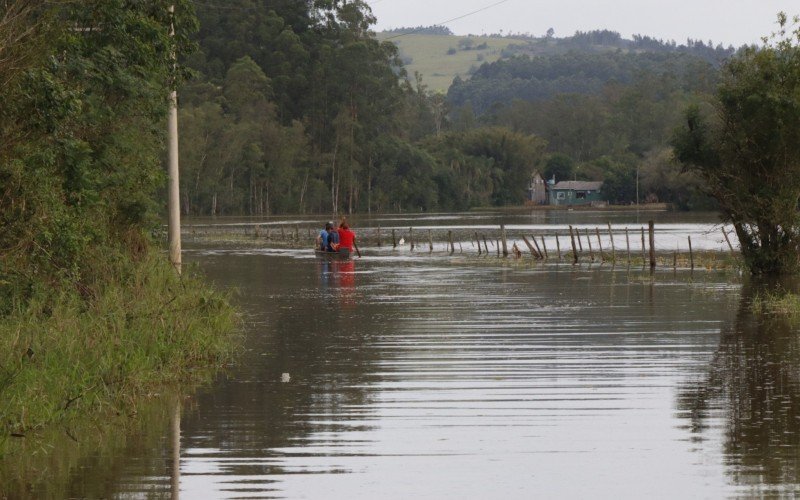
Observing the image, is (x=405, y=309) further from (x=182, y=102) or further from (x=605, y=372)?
(x=182, y=102)

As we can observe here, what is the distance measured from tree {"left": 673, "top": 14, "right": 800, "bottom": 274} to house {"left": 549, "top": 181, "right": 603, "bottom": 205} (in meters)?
114

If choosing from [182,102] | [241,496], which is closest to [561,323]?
[241,496]

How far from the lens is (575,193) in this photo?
476 ft

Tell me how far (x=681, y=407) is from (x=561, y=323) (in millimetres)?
7100

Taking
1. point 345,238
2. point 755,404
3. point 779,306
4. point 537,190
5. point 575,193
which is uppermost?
point 537,190

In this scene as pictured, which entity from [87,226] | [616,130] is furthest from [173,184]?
[616,130]

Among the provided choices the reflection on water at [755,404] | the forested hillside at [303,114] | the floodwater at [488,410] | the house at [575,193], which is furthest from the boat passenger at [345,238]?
the house at [575,193]

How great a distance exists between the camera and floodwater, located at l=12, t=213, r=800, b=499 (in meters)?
7.58

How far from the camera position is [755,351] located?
45.0 ft

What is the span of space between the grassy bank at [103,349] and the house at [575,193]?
12884 cm

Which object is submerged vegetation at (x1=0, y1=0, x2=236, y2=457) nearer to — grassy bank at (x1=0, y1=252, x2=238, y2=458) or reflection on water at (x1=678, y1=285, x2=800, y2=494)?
grassy bank at (x1=0, y1=252, x2=238, y2=458)

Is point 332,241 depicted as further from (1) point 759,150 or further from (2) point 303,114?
(2) point 303,114

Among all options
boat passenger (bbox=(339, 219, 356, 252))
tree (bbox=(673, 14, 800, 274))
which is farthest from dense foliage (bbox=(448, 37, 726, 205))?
tree (bbox=(673, 14, 800, 274))

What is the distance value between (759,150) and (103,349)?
61.2 feet
